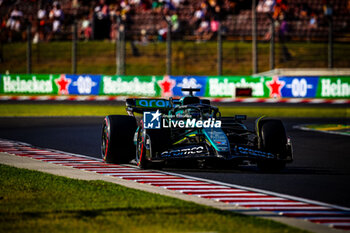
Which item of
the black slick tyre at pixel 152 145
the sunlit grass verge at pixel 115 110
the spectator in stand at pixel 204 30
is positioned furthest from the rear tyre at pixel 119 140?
the spectator in stand at pixel 204 30

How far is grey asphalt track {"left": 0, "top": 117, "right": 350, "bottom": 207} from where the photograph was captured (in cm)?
967

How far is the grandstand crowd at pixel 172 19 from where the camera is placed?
3900cm

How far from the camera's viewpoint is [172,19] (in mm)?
39688

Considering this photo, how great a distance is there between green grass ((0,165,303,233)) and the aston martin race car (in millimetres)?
1587

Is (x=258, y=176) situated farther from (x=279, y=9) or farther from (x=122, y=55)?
(x=279, y=9)

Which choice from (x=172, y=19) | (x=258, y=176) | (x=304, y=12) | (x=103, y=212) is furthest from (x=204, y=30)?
(x=103, y=212)

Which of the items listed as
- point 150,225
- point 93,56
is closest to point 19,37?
point 93,56

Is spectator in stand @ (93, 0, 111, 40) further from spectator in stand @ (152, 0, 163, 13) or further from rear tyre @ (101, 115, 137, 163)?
rear tyre @ (101, 115, 137, 163)

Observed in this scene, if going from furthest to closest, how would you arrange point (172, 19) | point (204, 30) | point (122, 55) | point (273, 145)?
point (172, 19) → point (204, 30) → point (122, 55) → point (273, 145)

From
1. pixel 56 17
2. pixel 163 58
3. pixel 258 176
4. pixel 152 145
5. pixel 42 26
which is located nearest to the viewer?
pixel 258 176

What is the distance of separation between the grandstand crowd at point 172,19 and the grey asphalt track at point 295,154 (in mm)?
16651

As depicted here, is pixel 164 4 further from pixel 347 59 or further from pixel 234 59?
pixel 347 59

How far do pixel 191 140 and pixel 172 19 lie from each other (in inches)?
1139

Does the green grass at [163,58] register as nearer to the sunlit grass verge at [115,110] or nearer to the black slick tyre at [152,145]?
the sunlit grass verge at [115,110]
